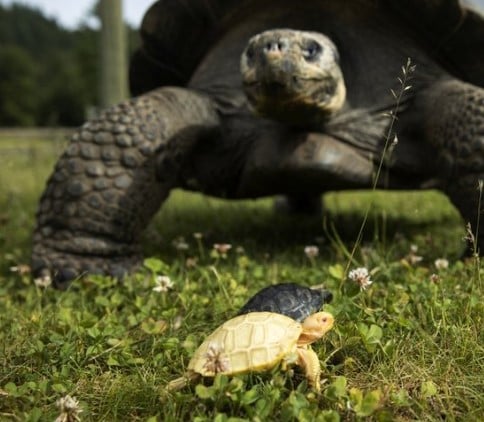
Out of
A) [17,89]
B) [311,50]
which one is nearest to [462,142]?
[311,50]

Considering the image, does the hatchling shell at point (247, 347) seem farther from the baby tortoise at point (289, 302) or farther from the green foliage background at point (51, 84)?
the green foliage background at point (51, 84)

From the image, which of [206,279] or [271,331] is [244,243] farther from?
[271,331]

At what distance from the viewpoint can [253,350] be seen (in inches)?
47.1

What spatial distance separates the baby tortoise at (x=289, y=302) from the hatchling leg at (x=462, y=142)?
89 centimetres

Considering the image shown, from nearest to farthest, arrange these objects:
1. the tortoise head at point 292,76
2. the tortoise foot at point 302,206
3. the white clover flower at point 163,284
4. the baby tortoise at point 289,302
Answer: the baby tortoise at point 289,302 → the white clover flower at point 163,284 → the tortoise head at point 292,76 → the tortoise foot at point 302,206

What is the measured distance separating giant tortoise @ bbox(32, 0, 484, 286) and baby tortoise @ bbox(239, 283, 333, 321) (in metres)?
0.88

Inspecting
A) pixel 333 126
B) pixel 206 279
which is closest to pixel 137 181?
pixel 206 279

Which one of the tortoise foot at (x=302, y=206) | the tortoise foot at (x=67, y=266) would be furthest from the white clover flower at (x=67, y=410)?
the tortoise foot at (x=302, y=206)

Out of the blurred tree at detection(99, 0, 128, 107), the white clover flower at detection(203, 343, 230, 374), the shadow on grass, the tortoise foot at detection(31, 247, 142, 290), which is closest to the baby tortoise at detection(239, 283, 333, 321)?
the white clover flower at detection(203, 343, 230, 374)

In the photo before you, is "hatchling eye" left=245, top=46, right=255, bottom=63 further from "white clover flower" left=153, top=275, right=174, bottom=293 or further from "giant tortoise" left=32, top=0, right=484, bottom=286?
"white clover flower" left=153, top=275, right=174, bottom=293

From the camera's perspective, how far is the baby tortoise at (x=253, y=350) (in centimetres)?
119

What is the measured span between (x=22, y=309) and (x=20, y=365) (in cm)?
52

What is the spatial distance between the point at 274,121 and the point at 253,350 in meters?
1.56

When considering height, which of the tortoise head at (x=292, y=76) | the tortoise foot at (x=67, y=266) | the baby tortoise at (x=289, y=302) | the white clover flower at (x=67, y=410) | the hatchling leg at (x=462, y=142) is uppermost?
the tortoise head at (x=292, y=76)
